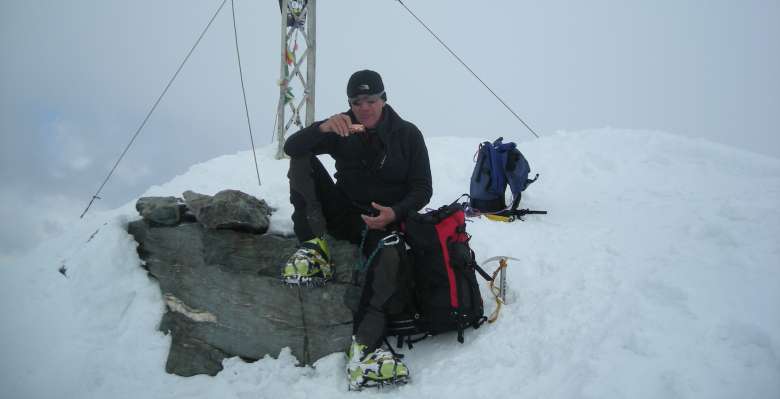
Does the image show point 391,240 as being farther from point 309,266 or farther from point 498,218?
point 498,218

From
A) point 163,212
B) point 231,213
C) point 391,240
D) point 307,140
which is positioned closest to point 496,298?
point 391,240

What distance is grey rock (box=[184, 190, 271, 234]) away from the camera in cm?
390

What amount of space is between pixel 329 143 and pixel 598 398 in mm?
2679

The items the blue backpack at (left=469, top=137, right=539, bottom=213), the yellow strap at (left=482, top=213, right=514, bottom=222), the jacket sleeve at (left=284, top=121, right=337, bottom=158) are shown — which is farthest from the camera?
the blue backpack at (left=469, top=137, right=539, bottom=213)

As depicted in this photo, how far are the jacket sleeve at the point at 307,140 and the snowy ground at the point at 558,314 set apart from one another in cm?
110

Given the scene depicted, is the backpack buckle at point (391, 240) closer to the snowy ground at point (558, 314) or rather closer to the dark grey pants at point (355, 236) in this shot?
the dark grey pants at point (355, 236)

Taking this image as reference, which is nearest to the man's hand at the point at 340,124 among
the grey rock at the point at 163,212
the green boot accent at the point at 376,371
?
the green boot accent at the point at 376,371

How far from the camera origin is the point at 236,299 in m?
3.74

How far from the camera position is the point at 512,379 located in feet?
8.21

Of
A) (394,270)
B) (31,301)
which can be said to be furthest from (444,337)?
(31,301)

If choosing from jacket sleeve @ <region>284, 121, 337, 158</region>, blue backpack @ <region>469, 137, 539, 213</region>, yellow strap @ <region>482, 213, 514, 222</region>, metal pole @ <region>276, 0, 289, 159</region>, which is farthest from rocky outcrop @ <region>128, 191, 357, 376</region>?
metal pole @ <region>276, 0, 289, 159</region>

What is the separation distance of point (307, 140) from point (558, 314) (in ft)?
7.99

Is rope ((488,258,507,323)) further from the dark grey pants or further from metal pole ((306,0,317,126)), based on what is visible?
metal pole ((306,0,317,126))

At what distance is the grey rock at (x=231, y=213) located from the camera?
3.90 metres
